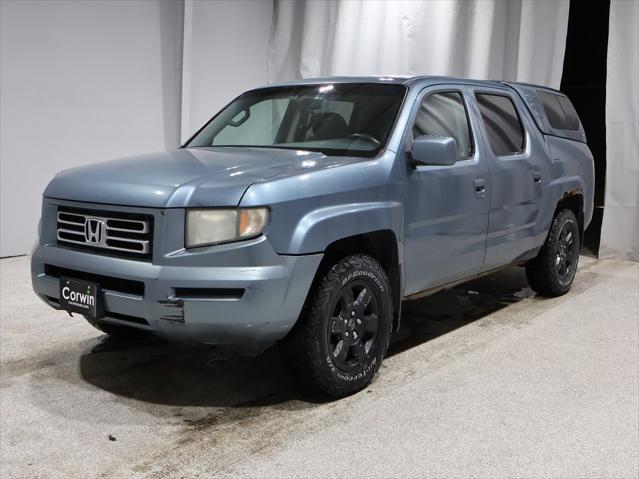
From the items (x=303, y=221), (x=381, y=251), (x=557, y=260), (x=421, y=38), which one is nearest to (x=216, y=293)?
(x=303, y=221)

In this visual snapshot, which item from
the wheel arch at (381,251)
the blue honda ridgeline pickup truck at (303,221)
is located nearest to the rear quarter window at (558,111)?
the blue honda ridgeline pickup truck at (303,221)

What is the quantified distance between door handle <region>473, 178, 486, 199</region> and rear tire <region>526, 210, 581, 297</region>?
1262 millimetres

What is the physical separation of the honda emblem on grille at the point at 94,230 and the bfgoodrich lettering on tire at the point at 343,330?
934mm

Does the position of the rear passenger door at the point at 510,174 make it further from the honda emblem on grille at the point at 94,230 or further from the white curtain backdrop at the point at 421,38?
the white curtain backdrop at the point at 421,38

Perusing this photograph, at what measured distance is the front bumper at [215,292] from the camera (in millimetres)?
2924

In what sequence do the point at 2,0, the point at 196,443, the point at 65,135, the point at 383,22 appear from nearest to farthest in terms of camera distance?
the point at 196,443 → the point at 2,0 → the point at 65,135 → the point at 383,22

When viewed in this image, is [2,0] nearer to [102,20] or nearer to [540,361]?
[102,20]

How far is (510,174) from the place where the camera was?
4523 millimetres

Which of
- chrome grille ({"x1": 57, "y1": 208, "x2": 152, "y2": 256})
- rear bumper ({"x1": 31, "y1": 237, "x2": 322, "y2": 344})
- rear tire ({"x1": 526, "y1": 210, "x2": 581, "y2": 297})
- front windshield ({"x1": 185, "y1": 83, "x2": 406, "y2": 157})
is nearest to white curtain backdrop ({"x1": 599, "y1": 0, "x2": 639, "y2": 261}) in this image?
rear tire ({"x1": 526, "y1": 210, "x2": 581, "y2": 297})

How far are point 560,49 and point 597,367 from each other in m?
4.31

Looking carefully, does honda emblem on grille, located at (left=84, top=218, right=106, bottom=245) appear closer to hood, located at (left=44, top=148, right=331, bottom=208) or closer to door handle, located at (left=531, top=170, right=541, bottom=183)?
hood, located at (left=44, top=148, right=331, bottom=208)

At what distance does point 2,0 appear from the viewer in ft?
20.8

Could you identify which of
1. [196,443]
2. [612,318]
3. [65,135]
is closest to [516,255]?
[612,318]

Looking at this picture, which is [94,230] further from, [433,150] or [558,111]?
[558,111]
